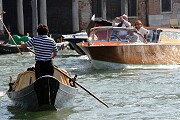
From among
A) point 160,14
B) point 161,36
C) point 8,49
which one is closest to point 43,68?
point 161,36

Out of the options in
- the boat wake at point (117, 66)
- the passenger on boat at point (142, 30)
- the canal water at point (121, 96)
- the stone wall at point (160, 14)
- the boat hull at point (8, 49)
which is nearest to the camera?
the canal water at point (121, 96)

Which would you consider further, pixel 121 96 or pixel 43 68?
pixel 121 96

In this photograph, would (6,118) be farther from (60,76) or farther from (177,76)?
(177,76)

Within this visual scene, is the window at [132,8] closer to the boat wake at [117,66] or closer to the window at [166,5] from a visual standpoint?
the window at [166,5]

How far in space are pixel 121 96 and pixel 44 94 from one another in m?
1.92

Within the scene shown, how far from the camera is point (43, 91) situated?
280 inches

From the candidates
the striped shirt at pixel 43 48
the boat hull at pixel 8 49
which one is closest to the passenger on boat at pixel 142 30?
the striped shirt at pixel 43 48

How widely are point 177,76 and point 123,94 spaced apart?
2.53 meters

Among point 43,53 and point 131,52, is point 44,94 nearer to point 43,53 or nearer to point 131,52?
point 43,53

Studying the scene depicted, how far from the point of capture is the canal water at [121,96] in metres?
7.24

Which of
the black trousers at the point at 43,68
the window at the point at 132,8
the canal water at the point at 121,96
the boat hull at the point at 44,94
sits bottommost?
the canal water at the point at 121,96

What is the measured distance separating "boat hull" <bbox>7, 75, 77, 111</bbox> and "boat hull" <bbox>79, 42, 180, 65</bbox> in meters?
4.55

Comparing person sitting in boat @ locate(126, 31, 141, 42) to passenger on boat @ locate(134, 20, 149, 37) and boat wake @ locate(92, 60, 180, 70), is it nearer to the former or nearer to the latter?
passenger on boat @ locate(134, 20, 149, 37)

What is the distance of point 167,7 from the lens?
25.1 metres
